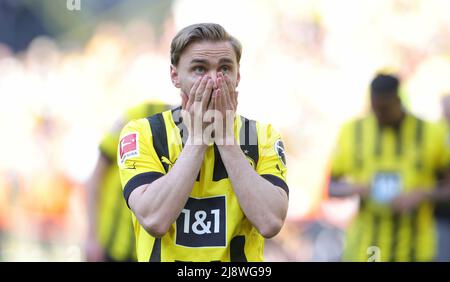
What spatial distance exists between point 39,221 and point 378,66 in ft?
8.53

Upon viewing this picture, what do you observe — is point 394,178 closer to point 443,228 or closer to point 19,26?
point 443,228

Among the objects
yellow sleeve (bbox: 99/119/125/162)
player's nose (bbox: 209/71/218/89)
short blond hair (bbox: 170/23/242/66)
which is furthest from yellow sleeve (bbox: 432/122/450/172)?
player's nose (bbox: 209/71/218/89)

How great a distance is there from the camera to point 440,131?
492 cm

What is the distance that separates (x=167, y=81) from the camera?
542cm

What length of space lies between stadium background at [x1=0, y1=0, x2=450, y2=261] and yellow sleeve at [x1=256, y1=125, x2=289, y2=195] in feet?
8.83

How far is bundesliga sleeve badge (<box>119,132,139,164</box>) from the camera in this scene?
2404mm

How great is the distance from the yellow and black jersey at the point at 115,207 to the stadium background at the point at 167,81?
74cm

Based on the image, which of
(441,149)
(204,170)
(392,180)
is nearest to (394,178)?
(392,180)

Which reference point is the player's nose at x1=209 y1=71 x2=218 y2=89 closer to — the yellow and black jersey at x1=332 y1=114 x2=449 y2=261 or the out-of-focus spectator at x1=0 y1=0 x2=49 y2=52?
the yellow and black jersey at x1=332 y1=114 x2=449 y2=261

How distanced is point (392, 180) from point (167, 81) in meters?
1.68

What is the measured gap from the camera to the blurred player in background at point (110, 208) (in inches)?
177
